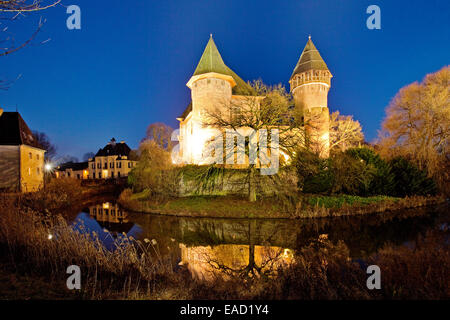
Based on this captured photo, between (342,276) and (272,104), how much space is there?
37.3ft

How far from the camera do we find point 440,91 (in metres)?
18.8

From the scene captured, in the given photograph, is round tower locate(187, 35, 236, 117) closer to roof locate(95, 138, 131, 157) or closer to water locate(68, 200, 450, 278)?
water locate(68, 200, 450, 278)

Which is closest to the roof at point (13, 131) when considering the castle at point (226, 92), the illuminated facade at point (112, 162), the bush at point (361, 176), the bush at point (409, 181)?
the castle at point (226, 92)

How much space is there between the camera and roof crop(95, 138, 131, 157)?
4603 cm

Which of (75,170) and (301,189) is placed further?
(75,170)

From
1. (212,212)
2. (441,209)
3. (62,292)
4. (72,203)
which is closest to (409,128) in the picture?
(441,209)

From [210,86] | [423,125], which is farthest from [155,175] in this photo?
[423,125]

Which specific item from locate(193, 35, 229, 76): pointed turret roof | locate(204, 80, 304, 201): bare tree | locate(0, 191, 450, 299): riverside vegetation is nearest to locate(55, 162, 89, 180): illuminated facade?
locate(193, 35, 229, 76): pointed turret roof

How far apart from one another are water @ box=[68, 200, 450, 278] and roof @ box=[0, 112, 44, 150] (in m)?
12.2

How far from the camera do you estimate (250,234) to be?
11102 mm

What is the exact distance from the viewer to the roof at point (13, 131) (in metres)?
21.0

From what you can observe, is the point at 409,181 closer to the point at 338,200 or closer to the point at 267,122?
the point at 338,200

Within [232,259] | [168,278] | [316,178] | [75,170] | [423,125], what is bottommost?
[232,259]

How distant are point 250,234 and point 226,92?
15401 mm
